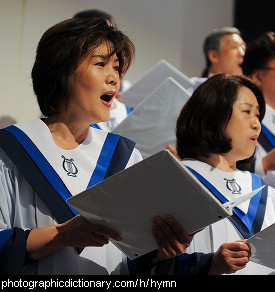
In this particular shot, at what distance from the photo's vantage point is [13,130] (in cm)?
243

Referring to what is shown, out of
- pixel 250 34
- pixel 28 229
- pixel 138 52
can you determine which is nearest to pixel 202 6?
pixel 250 34

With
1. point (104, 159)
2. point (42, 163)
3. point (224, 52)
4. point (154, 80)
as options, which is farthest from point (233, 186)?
point (224, 52)

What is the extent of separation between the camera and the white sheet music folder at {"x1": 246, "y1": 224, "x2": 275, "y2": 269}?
7.34 feet

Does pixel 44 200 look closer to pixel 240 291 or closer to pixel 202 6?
pixel 240 291

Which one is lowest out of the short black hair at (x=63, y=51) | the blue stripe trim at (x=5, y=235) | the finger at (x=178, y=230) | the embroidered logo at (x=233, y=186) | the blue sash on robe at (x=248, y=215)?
the blue sash on robe at (x=248, y=215)

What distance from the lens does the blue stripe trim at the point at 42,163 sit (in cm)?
232

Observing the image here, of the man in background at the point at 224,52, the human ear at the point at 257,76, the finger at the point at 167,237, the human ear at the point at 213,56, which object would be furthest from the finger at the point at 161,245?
the human ear at the point at 213,56

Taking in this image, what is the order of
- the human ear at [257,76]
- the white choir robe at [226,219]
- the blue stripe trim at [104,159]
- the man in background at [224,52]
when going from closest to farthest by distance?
1. the blue stripe trim at [104,159]
2. the white choir robe at [226,219]
3. the human ear at [257,76]
4. the man in background at [224,52]

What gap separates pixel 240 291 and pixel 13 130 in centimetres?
106

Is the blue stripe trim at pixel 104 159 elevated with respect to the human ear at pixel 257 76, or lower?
elevated

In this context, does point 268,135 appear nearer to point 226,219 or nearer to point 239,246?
point 226,219

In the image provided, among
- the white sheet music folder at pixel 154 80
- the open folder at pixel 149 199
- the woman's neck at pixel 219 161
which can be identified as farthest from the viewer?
the white sheet music folder at pixel 154 80

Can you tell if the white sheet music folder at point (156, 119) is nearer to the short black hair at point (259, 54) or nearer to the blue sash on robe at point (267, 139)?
the blue sash on robe at point (267, 139)

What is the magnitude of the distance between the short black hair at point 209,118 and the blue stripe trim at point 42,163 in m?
0.86
